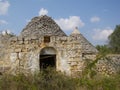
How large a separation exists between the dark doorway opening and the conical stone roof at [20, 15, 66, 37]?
118 cm

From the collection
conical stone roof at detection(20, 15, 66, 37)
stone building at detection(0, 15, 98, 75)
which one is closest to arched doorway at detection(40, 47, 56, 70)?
stone building at detection(0, 15, 98, 75)

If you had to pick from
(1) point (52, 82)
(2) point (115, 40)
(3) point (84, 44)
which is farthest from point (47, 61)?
(2) point (115, 40)

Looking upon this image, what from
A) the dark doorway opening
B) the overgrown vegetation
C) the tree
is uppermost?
the tree

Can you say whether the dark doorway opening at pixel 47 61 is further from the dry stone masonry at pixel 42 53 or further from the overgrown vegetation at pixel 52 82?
the overgrown vegetation at pixel 52 82

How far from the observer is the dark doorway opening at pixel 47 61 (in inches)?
525

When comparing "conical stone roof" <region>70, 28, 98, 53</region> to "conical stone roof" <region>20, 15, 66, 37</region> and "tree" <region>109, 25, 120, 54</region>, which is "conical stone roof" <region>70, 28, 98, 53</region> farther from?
"tree" <region>109, 25, 120, 54</region>

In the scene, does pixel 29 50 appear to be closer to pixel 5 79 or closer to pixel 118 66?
pixel 5 79

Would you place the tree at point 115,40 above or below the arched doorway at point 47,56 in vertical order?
above

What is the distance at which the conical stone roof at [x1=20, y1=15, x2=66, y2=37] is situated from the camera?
14.4 metres

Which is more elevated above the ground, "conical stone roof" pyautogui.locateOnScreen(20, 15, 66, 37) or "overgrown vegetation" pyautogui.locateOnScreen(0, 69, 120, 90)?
"conical stone roof" pyautogui.locateOnScreen(20, 15, 66, 37)

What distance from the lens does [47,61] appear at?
46.7 ft

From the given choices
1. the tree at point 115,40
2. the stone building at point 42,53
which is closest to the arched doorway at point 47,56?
the stone building at point 42,53

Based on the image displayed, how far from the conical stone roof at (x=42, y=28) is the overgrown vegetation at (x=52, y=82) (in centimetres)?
283

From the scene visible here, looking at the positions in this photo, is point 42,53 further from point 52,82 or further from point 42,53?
point 52,82
